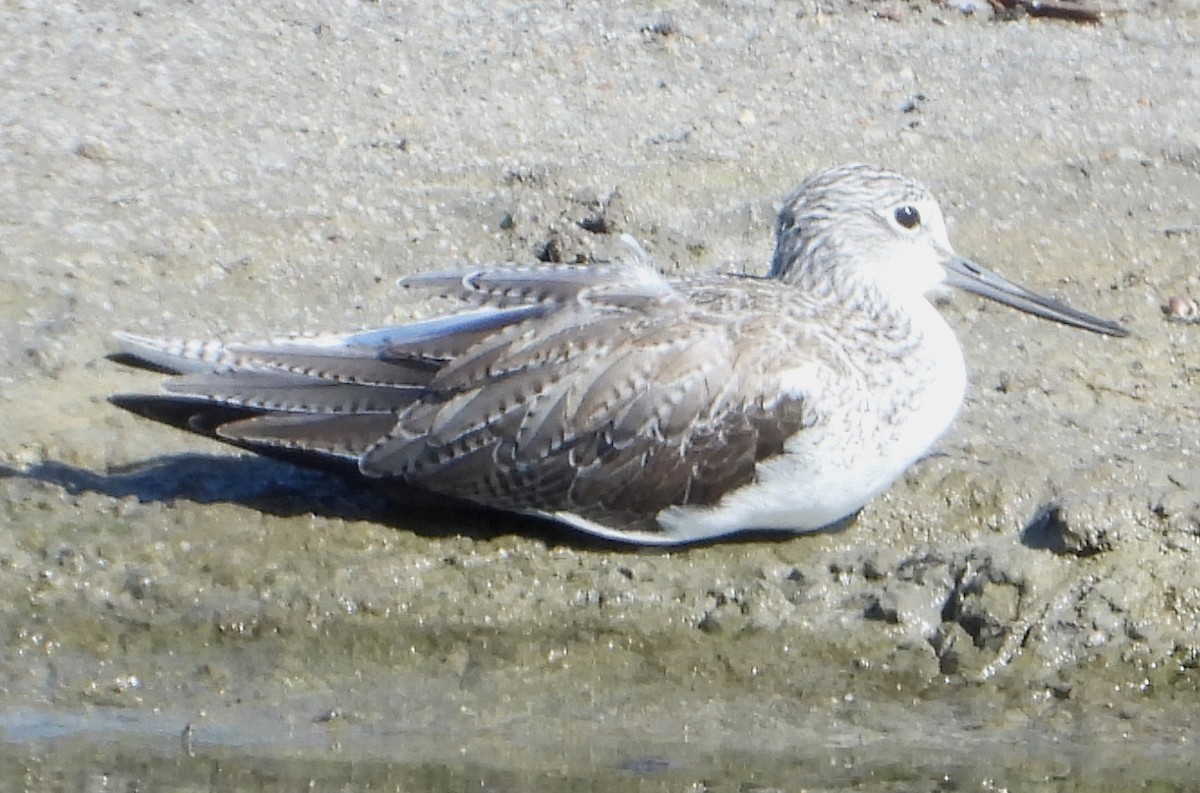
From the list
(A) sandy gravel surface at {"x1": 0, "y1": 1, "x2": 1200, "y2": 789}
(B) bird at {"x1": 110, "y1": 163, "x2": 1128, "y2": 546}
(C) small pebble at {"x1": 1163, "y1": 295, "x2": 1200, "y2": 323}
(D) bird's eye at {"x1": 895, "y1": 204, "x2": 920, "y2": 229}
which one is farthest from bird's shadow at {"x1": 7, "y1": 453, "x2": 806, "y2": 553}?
(C) small pebble at {"x1": 1163, "y1": 295, "x2": 1200, "y2": 323}

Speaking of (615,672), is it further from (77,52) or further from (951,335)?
(77,52)

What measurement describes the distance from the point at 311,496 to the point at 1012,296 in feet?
7.80

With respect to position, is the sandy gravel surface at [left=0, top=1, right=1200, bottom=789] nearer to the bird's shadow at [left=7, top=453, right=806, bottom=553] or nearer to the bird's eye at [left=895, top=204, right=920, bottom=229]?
the bird's shadow at [left=7, top=453, right=806, bottom=553]

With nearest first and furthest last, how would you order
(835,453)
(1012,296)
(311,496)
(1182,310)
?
(835,453)
(311,496)
(1012,296)
(1182,310)

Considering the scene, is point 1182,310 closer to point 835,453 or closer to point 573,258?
point 573,258

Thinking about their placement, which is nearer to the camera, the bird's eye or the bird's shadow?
the bird's shadow

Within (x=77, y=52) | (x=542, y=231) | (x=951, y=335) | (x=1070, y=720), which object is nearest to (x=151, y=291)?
(x=542, y=231)

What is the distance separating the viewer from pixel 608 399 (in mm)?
5965

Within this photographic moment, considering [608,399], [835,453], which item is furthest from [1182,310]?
[608,399]

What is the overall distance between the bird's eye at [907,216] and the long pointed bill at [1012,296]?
178 mm

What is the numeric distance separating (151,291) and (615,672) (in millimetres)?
2601

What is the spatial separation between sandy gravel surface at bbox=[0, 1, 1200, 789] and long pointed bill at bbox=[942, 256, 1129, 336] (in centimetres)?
34

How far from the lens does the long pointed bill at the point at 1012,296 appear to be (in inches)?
267

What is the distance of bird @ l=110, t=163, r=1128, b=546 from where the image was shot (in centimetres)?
595
